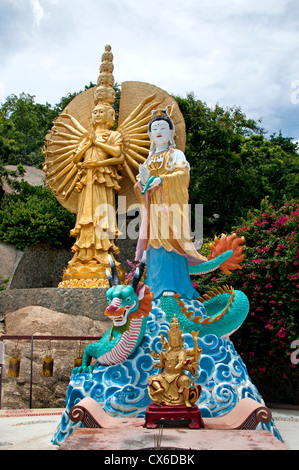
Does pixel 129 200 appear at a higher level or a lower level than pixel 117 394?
higher

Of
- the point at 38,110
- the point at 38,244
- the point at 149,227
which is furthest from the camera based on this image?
the point at 38,110

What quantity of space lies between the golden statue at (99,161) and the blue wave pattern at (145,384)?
437cm

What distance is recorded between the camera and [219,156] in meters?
13.5

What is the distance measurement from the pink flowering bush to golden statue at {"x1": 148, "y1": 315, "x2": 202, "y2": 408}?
364 centimetres

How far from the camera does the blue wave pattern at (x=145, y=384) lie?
4.52 meters

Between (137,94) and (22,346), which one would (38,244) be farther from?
(22,346)

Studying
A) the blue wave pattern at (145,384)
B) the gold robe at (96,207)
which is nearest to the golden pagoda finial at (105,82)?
the gold robe at (96,207)

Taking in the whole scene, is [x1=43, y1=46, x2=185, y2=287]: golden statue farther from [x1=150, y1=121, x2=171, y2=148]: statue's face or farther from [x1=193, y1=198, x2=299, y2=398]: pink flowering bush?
[x1=150, y1=121, x2=171, y2=148]: statue's face

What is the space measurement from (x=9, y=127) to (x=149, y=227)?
10.1 m

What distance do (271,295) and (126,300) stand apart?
11.8 feet

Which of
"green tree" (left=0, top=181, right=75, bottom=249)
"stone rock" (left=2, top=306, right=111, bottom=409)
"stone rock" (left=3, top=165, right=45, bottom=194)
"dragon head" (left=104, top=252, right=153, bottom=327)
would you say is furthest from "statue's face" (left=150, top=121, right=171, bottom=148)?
"stone rock" (left=3, top=165, right=45, bottom=194)

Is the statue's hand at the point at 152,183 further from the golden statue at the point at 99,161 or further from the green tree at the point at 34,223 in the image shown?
the green tree at the point at 34,223

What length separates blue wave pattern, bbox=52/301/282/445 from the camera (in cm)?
452

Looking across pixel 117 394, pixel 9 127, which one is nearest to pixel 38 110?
pixel 9 127
